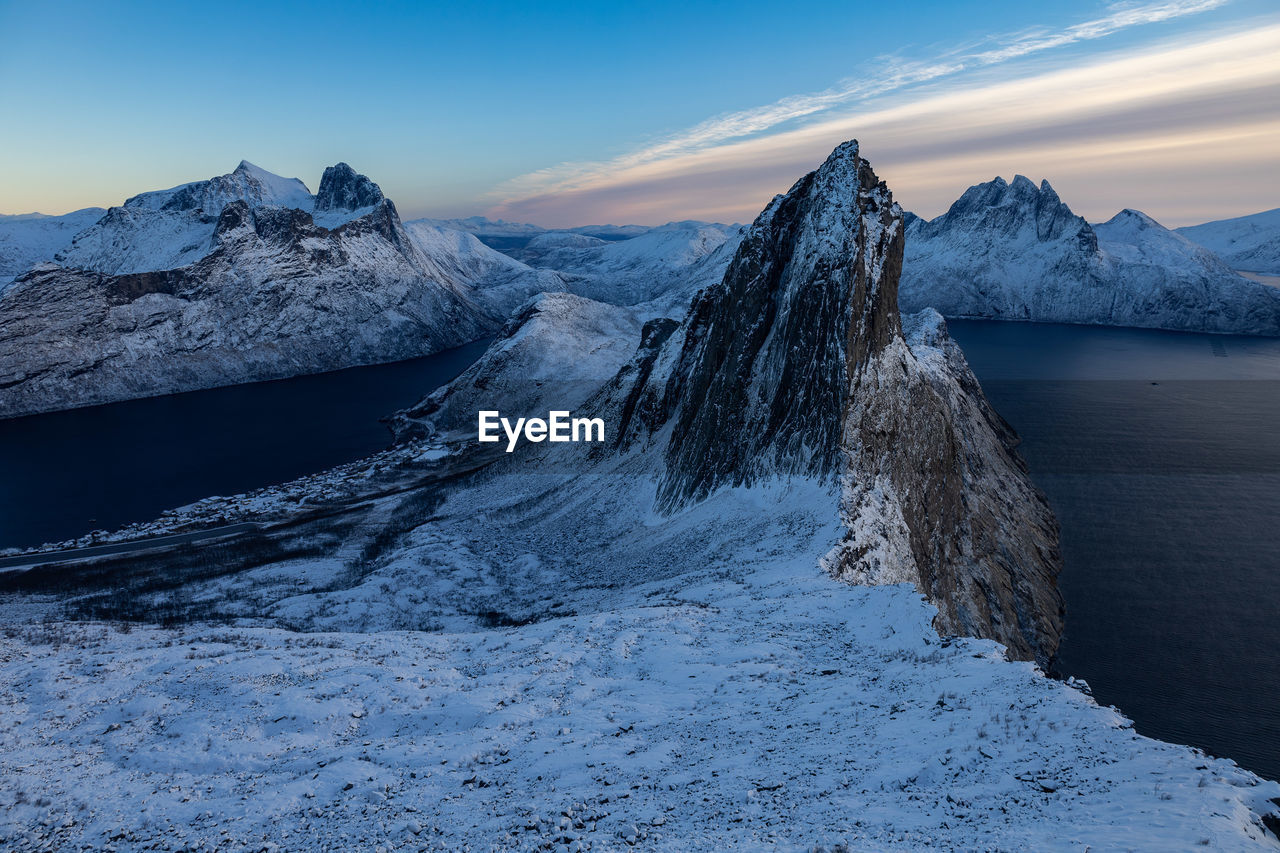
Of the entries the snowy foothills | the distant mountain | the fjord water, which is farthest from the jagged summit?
the distant mountain

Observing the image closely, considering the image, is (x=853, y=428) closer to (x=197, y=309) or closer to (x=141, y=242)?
(x=197, y=309)

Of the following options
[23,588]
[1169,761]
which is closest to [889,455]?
[1169,761]

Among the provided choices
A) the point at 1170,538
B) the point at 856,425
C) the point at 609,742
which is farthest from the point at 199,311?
the point at 1170,538

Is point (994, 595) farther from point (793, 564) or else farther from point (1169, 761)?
point (1169, 761)

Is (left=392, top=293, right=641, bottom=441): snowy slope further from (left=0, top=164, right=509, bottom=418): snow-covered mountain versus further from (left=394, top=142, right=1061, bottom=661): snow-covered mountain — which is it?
(left=0, top=164, right=509, bottom=418): snow-covered mountain

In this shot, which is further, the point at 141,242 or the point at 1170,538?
the point at 141,242
